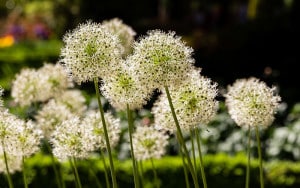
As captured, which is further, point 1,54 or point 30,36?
point 30,36

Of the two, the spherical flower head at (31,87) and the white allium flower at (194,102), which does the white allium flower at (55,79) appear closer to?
the spherical flower head at (31,87)

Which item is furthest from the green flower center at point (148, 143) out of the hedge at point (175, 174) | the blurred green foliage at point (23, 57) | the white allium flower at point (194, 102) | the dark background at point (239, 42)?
the blurred green foliage at point (23, 57)

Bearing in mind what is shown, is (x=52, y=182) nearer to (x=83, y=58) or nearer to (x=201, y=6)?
(x=83, y=58)

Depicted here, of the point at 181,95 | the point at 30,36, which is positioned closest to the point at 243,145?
A: the point at 181,95

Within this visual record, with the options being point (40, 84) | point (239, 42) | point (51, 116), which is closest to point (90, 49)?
point (51, 116)

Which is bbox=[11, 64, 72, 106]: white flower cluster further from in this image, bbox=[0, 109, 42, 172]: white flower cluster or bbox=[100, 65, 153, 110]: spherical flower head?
bbox=[100, 65, 153, 110]: spherical flower head

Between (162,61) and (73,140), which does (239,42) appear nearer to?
(73,140)
